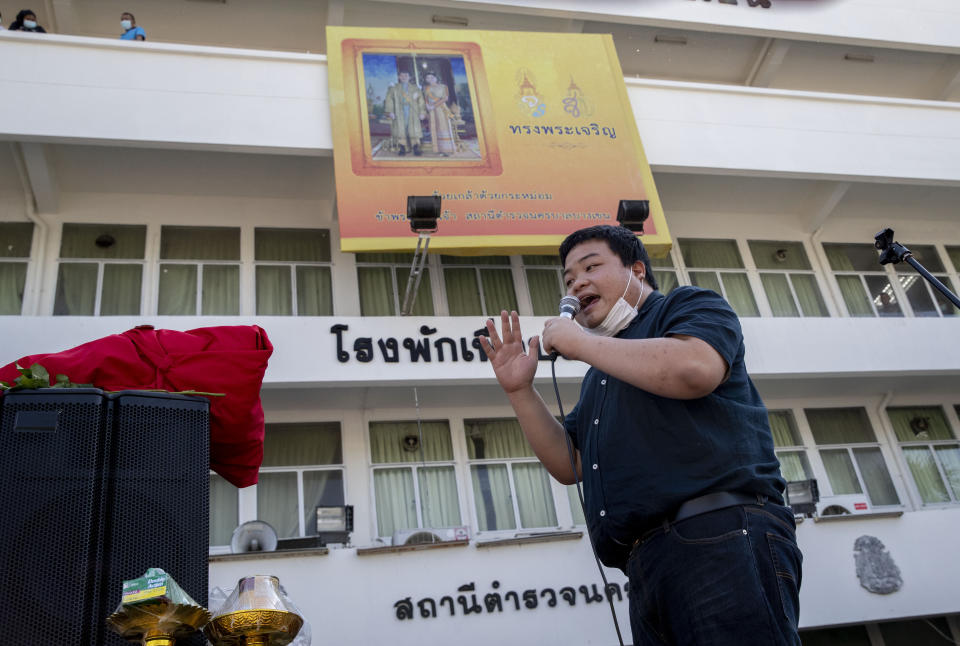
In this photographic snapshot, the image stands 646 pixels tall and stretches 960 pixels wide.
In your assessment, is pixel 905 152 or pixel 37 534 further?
pixel 905 152

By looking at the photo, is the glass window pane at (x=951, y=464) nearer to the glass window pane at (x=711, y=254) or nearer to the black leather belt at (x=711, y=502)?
the glass window pane at (x=711, y=254)

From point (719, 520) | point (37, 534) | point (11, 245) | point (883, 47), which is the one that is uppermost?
point (883, 47)

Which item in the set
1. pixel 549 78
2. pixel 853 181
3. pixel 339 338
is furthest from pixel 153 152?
pixel 853 181

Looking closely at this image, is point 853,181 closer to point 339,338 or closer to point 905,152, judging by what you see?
point 905,152

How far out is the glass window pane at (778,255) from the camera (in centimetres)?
1228

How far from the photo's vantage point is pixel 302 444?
32.3 feet

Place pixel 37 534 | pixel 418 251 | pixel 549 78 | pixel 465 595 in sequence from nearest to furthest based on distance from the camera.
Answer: pixel 37 534, pixel 465 595, pixel 418 251, pixel 549 78

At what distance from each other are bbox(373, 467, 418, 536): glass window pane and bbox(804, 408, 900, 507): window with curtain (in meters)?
5.44

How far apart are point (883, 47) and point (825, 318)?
5.45 m

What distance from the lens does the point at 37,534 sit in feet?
7.65

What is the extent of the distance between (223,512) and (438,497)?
236cm

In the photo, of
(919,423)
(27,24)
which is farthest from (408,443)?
(919,423)

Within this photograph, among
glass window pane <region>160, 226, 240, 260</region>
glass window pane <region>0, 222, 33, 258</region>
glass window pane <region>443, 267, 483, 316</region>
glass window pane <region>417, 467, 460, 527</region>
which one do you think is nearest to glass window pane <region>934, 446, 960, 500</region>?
glass window pane <region>443, 267, 483, 316</region>

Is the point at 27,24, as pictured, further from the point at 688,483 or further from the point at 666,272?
the point at 688,483
